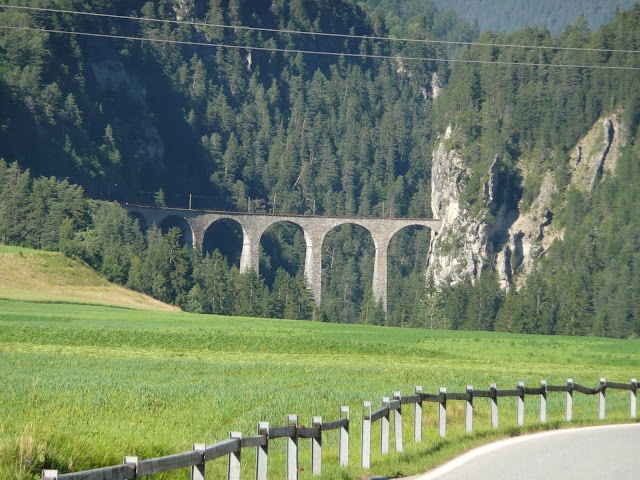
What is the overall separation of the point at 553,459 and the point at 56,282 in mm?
85953

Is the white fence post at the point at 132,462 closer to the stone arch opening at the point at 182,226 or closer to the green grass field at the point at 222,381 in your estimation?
the green grass field at the point at 222,381

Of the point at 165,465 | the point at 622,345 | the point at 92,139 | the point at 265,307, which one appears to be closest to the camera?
the point at 165,465

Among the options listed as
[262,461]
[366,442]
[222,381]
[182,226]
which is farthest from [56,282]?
[262,461]

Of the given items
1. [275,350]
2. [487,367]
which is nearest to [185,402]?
[487,367]

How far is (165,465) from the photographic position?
14359mm

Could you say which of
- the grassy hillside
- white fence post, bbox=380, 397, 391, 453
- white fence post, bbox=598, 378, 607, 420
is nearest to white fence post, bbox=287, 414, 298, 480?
white fence post, bbox=380, 397, 391, 453

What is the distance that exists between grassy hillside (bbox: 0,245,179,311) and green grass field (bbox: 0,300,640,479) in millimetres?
16221

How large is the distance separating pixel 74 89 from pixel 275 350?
5566 inches

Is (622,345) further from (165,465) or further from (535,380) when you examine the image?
(165,465)

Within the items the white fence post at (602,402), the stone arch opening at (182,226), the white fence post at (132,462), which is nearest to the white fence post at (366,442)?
the white fence post at (132,462)

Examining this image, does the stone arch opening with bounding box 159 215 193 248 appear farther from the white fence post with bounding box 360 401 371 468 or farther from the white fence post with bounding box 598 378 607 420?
the white fence post with bounding box 360 401 371 468

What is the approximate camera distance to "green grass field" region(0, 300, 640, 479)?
19.0 meters

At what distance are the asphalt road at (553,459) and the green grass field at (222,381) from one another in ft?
1.81

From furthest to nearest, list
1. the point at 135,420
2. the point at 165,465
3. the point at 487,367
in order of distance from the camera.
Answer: the point at 487,367 → the point at 135,420 → the point at 165,465
